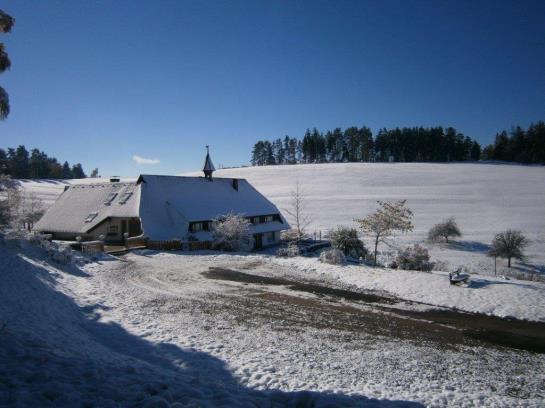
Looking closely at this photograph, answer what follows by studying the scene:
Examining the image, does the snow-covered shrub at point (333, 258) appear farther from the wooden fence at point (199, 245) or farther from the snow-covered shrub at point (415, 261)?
the wooden fence at point (199, 245)

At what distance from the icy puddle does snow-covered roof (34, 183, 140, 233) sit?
2193cm

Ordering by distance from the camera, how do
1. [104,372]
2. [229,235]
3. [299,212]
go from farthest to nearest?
[299,212], [229,235], [104,372]

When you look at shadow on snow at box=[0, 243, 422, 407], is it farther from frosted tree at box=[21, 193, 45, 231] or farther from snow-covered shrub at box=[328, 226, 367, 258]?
frosted tree at box=[21, 193, 45, 231]

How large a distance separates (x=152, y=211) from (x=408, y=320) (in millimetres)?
26372

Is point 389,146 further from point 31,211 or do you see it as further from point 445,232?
point 31,211

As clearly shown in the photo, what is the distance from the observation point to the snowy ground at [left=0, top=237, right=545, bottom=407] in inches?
233

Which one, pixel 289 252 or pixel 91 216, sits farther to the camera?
pixel 91 216

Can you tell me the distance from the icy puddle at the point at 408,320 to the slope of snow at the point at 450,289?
87 cm

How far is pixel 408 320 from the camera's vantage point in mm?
13297

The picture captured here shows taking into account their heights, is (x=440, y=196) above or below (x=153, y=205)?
above

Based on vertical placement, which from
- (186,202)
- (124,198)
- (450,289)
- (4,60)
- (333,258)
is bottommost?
(450,289)

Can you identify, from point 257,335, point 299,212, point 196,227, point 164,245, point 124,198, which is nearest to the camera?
point 257,335

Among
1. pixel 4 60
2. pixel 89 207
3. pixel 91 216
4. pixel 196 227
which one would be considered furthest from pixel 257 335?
pixel 89 207

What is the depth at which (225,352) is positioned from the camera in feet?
31.4
